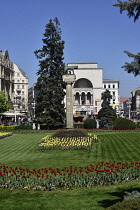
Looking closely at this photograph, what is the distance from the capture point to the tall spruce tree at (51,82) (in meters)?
46.4

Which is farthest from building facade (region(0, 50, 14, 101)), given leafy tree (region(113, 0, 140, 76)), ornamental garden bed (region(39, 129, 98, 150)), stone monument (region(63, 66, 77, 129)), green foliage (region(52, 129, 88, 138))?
leafy tree (region(113, 0, 140, 76))

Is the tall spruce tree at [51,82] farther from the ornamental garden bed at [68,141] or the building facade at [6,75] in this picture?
the building facade at [6,75]

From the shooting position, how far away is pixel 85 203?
9344mm

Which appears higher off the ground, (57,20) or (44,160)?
(57,20)

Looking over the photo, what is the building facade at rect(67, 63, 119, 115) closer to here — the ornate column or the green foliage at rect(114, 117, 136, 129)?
the green foliage at rect(114, 117, 136, 129)

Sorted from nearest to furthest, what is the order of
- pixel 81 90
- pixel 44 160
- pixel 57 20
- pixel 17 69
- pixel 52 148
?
pixel 44 160
pixel 52 148
pixel 57 20
pixel 81 90
pixel 17 69

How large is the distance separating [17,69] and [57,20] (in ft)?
200

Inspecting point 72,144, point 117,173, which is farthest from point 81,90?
point 117,173

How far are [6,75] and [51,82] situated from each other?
44.5 metres

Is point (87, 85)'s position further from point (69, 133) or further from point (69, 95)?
point (69, 133)

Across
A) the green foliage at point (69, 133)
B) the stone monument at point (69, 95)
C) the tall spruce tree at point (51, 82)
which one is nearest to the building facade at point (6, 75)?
the tall spruce tree at point (51, 82)

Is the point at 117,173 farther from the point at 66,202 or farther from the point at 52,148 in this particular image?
the point at 52,148

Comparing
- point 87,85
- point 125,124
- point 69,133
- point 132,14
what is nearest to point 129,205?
point 132,14

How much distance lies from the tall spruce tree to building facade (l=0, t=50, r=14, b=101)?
122ft
